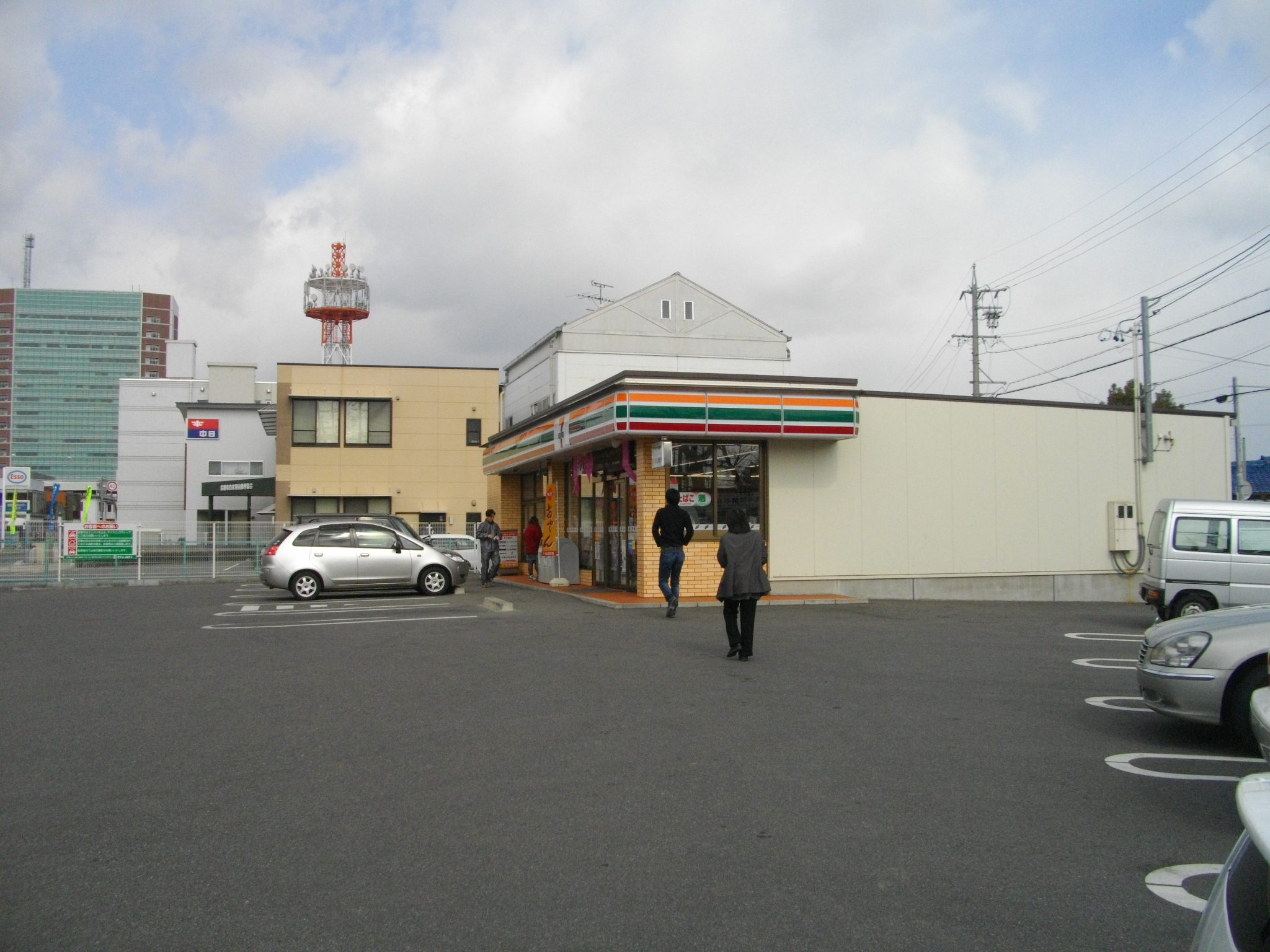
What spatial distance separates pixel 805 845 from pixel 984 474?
54.8ft

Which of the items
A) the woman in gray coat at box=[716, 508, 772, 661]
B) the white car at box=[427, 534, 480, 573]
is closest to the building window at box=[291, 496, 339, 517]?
the white car at box=[427, 534, 480, 573]

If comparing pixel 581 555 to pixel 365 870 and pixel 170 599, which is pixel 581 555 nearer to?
pixel 170 599

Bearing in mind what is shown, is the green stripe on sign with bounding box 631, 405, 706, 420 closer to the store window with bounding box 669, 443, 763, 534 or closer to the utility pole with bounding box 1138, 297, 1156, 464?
the store window with bounding box 669, 443, 763, 534

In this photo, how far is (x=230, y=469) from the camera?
53062 millimetres

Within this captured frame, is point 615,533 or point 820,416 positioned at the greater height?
A: point 820,416

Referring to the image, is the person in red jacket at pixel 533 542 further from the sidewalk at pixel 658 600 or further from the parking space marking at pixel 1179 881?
the parking space marking at pixel 1179 881

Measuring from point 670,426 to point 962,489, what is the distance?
6.99 m

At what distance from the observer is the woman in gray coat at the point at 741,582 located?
10.3 m

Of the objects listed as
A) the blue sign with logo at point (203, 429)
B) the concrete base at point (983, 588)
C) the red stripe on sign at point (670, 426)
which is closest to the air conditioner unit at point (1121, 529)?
the concrete base at point (983, 588)

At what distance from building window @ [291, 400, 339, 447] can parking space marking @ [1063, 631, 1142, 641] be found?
36.1m

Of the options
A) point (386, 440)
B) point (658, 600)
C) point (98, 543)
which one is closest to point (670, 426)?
point (658, 600)

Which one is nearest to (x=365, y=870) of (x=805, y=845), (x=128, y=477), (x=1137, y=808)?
(x=805, y=845)

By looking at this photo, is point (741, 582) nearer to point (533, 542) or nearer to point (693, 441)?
point (693, 441)

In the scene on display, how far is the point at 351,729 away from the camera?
718 cm
